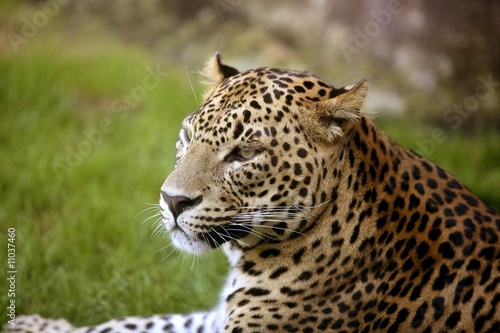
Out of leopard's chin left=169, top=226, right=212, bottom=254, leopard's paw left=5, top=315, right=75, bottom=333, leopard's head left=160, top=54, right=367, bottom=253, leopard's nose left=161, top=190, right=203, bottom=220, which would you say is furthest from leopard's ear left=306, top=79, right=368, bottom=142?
leopard's paw left=5, top=315, right=75, bottom=333

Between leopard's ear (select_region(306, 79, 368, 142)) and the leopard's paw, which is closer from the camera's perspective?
leopard's ear (select_region(306, 79, 368, 142))

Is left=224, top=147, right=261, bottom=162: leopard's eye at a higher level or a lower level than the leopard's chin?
higher

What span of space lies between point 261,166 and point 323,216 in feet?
1.69

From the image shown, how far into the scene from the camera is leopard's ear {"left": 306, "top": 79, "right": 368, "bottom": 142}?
480cm

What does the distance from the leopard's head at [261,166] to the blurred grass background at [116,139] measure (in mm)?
1201

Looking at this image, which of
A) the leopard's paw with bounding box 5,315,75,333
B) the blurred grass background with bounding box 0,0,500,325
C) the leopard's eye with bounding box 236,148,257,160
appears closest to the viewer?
the leopard's eye with bounding box 236,148,257,160

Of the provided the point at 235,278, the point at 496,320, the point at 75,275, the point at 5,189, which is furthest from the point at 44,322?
the point at 496,320

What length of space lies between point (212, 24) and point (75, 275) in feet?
21.8

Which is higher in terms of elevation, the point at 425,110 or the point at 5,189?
the point at 425,110

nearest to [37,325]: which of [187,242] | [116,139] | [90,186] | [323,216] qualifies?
[187,242]

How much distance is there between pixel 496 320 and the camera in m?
4.67

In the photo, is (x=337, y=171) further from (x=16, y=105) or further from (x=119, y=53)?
(x=119, y=53)

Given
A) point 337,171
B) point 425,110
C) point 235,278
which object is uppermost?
point 425,110

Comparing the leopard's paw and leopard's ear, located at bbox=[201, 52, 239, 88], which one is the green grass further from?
leopard's ear, located at bbox=[201, 52, 239, 88]
